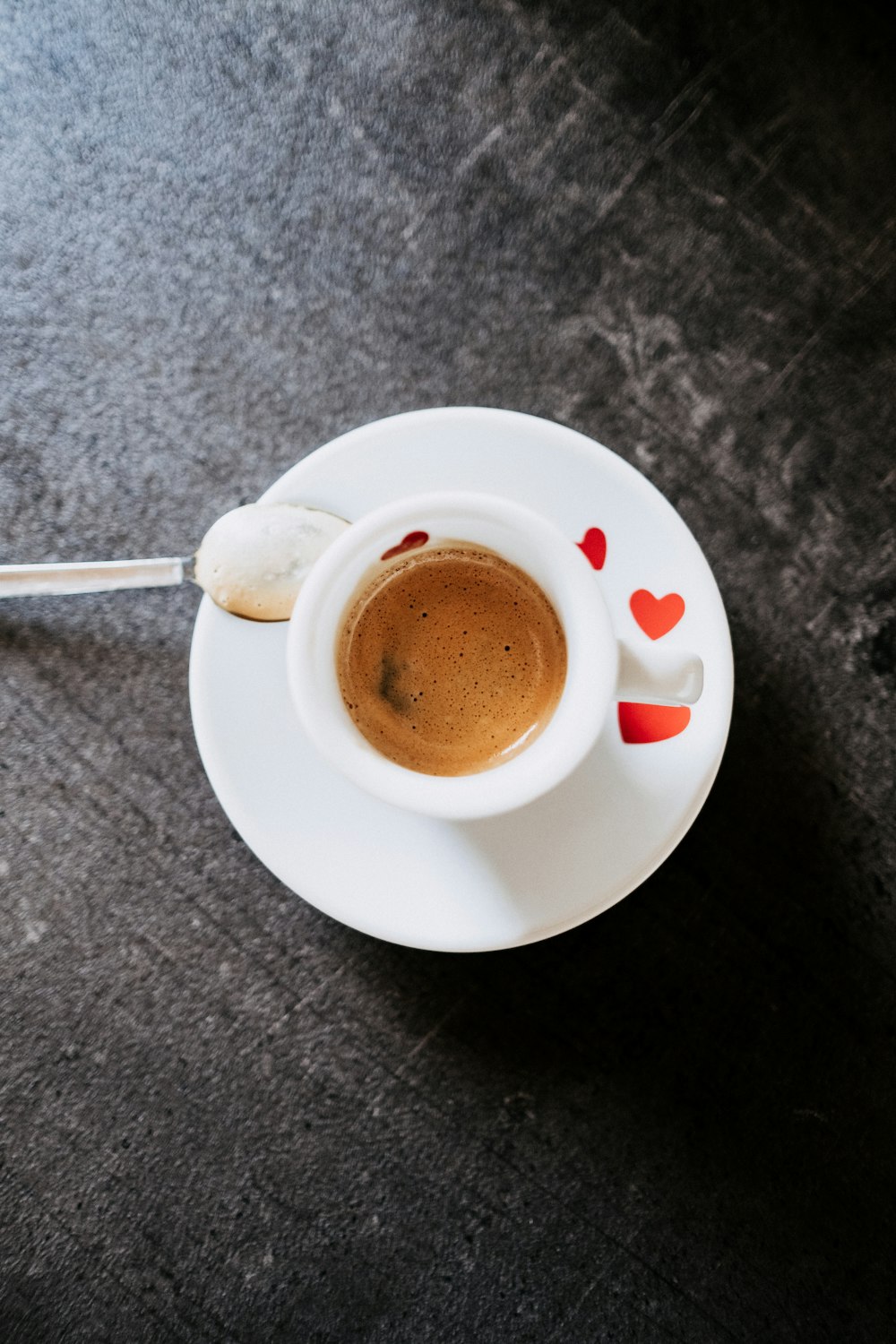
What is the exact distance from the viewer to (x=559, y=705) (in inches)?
31.0

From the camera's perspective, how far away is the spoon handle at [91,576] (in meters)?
0.97

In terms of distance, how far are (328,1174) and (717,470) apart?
1.01 m

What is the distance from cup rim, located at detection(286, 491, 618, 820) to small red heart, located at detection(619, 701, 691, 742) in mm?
127

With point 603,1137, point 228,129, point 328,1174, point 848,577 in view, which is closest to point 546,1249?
point 603,1137

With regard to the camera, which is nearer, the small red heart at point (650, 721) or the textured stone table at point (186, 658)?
the small red heart at point (650, 721)

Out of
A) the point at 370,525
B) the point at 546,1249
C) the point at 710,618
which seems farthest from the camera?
the point at 546,1249

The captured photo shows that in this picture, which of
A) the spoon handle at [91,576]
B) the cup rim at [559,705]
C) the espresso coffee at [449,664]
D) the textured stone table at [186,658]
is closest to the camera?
the cup rim at [559,705]

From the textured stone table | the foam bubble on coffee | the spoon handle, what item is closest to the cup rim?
the foam bubble on coffee

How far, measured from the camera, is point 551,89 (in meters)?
1.24

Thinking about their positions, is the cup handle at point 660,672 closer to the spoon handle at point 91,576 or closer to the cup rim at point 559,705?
the cup rim at point 559,705

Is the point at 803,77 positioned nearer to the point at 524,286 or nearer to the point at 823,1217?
the point at 524,286

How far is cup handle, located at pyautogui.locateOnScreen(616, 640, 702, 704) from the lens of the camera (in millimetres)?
752

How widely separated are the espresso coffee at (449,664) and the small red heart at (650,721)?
72 millimetres

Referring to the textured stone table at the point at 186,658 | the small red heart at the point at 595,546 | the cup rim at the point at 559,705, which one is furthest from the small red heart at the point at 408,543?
the textured stone table at the point at 186,658
